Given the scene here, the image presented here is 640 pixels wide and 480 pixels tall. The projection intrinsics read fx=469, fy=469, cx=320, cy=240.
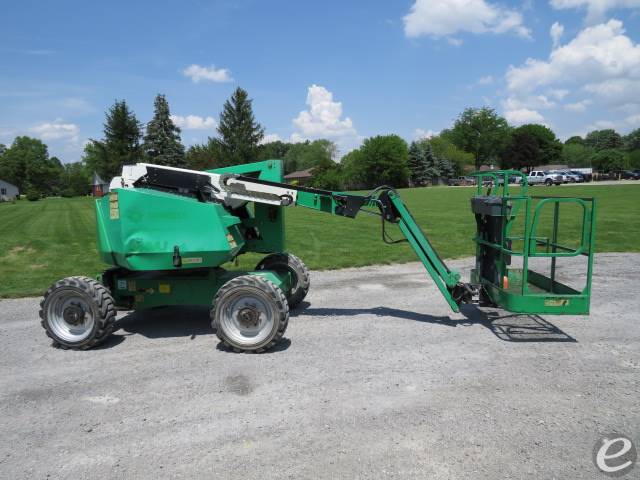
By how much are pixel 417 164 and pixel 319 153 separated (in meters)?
44.3

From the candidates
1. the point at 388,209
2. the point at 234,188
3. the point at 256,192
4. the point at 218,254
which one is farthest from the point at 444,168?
the point at 218,254

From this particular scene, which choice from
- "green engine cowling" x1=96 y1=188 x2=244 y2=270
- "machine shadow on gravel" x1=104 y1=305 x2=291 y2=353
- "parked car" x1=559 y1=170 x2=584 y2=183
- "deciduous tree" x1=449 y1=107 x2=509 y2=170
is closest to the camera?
"green engine cowling" x1=96 y1=188 x2=244 y2=270

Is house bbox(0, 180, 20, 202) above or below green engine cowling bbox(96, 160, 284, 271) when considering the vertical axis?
below

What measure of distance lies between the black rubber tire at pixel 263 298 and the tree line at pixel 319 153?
4956cm

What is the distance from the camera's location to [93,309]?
6.04 metres

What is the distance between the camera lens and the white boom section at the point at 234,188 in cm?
646

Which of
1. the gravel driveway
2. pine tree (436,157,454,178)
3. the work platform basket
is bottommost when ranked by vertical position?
the gravel driveway

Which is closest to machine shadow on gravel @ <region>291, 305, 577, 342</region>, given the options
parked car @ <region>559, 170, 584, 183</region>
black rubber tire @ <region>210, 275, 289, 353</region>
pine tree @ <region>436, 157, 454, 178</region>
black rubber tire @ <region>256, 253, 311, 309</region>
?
black rubber tire @ <region>256, 253, 311, 309</region>

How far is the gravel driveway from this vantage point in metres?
3.63

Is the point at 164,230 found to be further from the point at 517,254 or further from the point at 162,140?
the point at 162,140

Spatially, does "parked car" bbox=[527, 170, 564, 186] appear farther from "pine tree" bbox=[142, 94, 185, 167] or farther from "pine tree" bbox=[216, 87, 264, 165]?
"pine tree" bbox=[142, 94, 185, 167]

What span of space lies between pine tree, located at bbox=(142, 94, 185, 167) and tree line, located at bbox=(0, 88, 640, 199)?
14cm

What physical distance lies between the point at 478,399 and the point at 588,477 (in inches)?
48.6

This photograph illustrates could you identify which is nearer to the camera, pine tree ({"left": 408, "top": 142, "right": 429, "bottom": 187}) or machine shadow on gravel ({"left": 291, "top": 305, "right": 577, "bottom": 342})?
machine shadow on gravel ({"left": 291, "top": 305, "right": 577, "bottom": 342})
